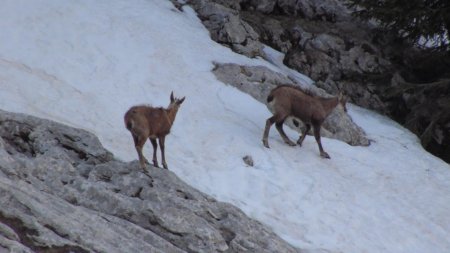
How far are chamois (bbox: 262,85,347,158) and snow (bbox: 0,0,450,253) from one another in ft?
1.24

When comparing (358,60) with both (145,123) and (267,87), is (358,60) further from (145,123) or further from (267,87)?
(145,123)

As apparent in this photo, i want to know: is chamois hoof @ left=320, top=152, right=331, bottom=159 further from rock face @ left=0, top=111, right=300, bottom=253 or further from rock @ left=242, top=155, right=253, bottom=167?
rock face @ left=0, top=111, right=300, bottom=253

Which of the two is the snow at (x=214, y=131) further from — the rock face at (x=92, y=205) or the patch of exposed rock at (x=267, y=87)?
the rock face at (x=92, y=205)

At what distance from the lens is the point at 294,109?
54.1 ft

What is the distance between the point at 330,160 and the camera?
1647 centimetres

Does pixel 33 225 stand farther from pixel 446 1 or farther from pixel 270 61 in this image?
pixel 446 1

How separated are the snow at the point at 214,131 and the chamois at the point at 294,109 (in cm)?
38

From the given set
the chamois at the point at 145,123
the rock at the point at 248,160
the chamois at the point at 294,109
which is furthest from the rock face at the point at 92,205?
the chamois at the point at 294,109

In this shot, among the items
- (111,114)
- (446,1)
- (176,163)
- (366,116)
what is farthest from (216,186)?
(446,1)

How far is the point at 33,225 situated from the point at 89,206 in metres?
1.76

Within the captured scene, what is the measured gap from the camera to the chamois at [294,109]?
1622 cm

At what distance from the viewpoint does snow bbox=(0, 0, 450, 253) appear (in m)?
13.3

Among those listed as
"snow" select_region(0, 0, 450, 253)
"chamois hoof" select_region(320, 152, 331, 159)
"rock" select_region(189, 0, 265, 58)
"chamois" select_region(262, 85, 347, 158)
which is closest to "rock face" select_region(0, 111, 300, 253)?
"snow" select_region(0, 0, 450, 253)

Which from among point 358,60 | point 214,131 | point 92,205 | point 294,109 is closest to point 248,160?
point 214,131
